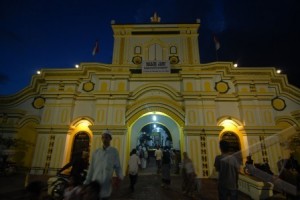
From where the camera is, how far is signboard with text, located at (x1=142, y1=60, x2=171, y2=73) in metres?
13.6

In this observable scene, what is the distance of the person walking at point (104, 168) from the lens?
2.99 m

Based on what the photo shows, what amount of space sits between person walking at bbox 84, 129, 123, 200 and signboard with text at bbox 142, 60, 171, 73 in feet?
35.2

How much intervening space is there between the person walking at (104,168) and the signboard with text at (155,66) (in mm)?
10732

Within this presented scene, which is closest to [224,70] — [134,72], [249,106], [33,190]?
[249,106]

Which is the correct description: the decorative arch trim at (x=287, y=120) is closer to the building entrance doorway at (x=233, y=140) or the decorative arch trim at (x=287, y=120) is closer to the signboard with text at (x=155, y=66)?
the building entrance doorway at (x=233, y=140)

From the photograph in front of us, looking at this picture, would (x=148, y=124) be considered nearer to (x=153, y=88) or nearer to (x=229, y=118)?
(x=153, y=88)

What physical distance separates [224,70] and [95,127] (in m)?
10.1

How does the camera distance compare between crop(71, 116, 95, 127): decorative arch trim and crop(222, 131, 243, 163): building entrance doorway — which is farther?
crop(71, 116, 95, 127): decorative arch trim

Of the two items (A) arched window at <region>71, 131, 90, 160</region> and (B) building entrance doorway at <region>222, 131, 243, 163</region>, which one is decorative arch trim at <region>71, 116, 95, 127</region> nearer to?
(A) arched window at <region>71, 131, 90, 160</region>

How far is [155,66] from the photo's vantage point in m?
13.7

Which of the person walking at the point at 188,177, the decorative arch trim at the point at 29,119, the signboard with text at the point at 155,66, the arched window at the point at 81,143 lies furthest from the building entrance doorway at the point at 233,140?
the decorative arch trim at the point at 29,119

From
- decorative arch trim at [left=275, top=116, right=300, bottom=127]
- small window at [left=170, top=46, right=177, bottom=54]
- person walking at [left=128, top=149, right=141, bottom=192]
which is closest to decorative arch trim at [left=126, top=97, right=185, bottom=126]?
person walking at [left=128, top=149, right=141, bottom=192]

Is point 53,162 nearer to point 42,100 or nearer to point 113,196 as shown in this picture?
point 42,100

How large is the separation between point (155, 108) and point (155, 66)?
338 cm
